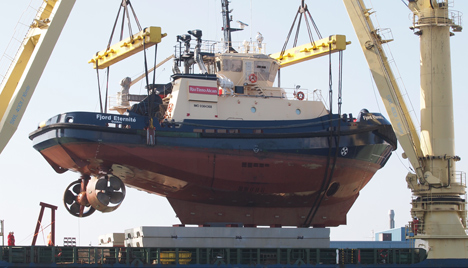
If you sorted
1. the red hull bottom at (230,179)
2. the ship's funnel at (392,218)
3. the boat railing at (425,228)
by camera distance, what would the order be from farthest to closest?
the ship's funnel at (392,218)
the boat railing at (425,228)
the red hull bottom at (230,179)

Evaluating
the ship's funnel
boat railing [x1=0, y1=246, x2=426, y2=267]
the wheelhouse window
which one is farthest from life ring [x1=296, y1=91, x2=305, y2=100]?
the ship's funnel

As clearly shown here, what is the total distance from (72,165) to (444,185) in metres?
14.7

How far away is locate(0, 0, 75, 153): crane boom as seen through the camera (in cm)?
2680

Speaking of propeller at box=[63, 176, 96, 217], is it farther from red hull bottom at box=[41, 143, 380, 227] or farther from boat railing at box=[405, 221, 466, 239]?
boat railing at box=[405, 221, 466, 239]

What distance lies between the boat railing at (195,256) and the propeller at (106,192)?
2885mm

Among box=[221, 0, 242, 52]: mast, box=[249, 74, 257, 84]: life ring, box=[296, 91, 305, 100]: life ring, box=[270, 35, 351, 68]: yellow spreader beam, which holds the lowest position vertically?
box=[296, 91, 305, 100]: life ring

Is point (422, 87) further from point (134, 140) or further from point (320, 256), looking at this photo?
point (134, 140)

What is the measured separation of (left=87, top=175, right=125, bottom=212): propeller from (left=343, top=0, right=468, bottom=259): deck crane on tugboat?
37.5 ft

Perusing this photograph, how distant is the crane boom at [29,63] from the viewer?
26797mm

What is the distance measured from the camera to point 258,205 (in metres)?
32.8

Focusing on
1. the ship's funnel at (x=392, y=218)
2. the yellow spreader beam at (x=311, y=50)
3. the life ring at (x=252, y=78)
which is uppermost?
the yellow spreader beam at (x=311, y=50)

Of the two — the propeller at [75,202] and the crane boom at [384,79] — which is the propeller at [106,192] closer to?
the propeller at [75,202]

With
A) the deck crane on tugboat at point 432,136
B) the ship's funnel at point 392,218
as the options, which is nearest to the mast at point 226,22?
the deck crane on tugboat at point 432,136

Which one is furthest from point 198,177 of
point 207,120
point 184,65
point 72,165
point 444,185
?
point 444,185
